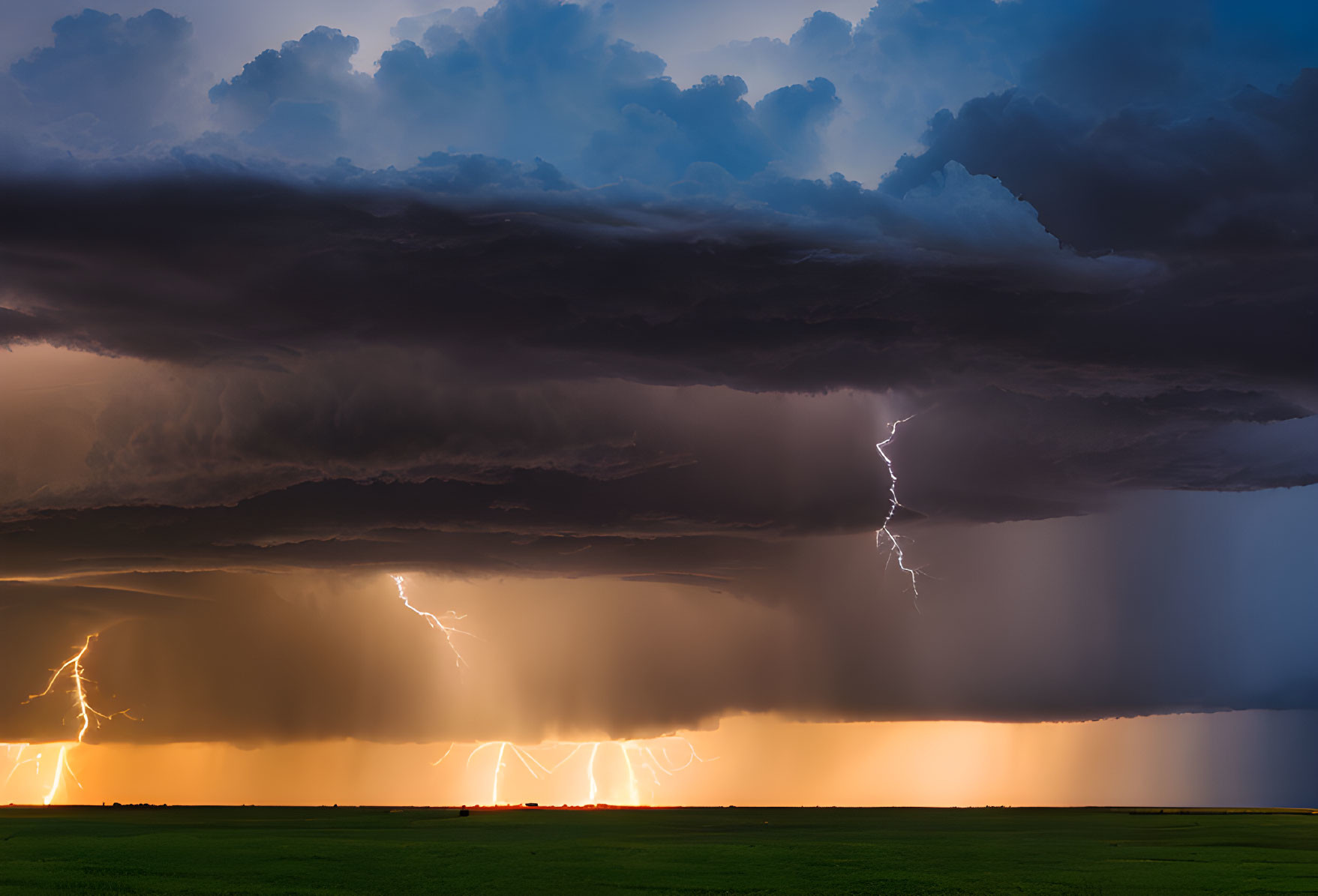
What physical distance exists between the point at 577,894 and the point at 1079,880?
26.0 metres

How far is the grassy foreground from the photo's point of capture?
6281cm

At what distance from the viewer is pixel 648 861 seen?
262 ft

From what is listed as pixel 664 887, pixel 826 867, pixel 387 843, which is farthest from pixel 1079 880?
pixel 387 843

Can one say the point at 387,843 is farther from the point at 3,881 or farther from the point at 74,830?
the point at 74,830

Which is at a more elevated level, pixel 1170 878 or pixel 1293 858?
pixel 1293 858

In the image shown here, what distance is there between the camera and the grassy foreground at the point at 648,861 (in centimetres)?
6281

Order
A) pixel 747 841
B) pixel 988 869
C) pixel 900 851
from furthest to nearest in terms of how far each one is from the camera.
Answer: pixel 747 841 < pixel 900 851 < pixel 988 869

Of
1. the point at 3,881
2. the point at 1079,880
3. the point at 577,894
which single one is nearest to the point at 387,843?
the point at 3,881

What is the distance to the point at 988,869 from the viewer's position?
74.3m

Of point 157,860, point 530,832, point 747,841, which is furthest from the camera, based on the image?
point 530,832

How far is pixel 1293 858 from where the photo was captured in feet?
267

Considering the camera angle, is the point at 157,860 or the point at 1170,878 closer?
the point at 1170,878

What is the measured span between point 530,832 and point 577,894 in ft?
205

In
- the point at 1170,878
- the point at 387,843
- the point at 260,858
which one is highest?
the point at 387,843
